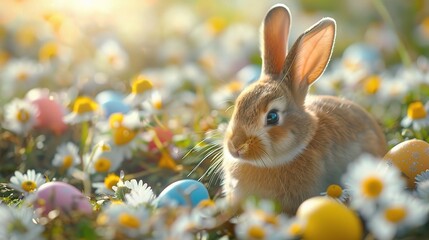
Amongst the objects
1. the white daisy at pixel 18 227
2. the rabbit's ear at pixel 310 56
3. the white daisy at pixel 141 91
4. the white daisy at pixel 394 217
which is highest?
the rabbit's ear at pixel 310 56

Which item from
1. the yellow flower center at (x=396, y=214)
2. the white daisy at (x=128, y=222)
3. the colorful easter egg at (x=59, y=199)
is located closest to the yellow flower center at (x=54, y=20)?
the colorful easter egg at (x=59, y=199)

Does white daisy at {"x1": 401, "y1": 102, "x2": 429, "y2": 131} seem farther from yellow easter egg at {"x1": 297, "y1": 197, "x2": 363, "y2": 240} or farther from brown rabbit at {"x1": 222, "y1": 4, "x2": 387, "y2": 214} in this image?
yellow easter egg at {"x1": 297, "y1": 197, "x2": 363, "y2": 240}

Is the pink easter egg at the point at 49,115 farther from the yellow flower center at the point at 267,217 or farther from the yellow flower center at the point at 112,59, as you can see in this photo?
the yellow flower center at the point at 267,217

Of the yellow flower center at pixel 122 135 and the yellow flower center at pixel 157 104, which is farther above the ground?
the yellow flower center at pixel 157 104

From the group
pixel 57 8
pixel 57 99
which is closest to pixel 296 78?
pixel 57 99

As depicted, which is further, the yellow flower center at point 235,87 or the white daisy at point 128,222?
the yellow flower center at point 235,87

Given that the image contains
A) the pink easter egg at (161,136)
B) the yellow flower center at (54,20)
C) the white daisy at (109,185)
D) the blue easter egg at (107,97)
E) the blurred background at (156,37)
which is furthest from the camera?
the yellow flower center at (54,20)

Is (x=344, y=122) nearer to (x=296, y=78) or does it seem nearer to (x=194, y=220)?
(x=296, y=78)
